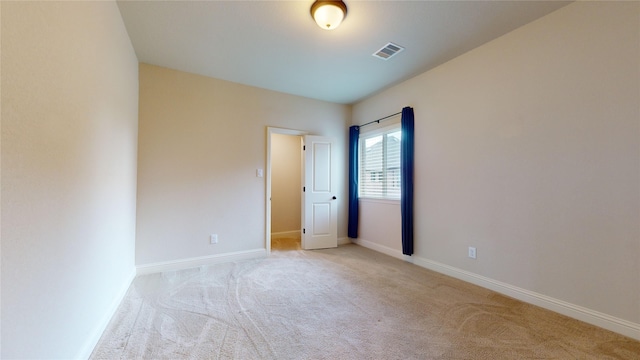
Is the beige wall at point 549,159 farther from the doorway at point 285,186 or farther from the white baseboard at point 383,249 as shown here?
the doorway at point 285,186

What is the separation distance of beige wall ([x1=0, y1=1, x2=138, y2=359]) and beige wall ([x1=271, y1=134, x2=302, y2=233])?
11.1 feet

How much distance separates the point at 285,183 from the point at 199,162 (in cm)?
237

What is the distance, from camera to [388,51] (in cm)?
288

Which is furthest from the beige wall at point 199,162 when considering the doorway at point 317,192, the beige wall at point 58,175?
the beige wall at point 58,175

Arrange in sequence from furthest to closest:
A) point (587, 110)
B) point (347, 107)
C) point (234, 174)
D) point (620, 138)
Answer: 1. point (347, 107)
2. point (234, 174)
3. point (587, 110)
4. point (620, 138)

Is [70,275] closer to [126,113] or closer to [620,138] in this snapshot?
[126,113]

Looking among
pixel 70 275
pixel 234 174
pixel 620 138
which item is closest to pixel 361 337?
pixel 70 275

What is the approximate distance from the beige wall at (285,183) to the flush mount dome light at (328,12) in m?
3.51

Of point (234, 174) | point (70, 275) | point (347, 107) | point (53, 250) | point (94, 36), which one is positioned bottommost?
point (70, 275)

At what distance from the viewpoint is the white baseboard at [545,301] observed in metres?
1.86

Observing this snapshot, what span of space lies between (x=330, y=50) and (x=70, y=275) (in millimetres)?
2980

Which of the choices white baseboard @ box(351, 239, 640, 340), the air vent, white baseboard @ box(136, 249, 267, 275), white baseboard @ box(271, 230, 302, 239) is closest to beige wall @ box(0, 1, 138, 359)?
white baseboard @ box(136, 249, 267, 275)

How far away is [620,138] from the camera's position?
190 centimetres

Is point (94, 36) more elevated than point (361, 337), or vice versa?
point (94, 36)
